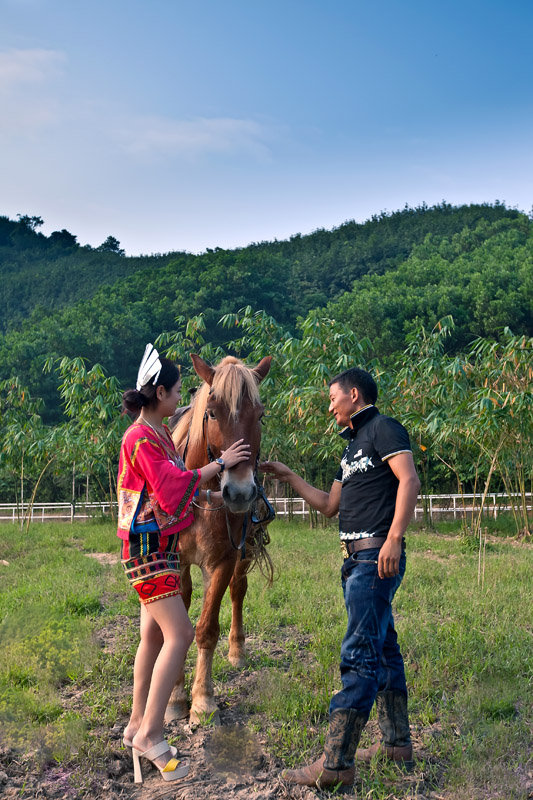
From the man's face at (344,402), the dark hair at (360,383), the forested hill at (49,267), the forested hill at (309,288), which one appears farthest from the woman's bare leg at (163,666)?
the forested hill at (49,267)

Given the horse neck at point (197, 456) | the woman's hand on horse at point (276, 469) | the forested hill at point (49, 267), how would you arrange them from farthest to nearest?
the forested hill at point (49, 267) → the horse neck at point (197, 456) → the woman's hand on horse at point (276, 469)

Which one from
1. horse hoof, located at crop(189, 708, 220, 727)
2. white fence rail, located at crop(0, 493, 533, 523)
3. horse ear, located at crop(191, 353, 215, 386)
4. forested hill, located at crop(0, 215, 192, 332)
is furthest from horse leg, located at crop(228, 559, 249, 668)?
forested hill, located at crop(0, 215, 192, 332)

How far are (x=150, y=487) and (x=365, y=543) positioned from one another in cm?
109

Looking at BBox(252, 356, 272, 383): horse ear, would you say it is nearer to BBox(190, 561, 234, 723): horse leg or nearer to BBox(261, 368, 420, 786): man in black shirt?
BBox(261, 368, 420, 786): man in black shirt

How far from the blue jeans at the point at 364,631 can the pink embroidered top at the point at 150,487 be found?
89 centimetres

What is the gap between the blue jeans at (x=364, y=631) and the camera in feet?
9.29

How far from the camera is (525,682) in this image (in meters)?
4.12

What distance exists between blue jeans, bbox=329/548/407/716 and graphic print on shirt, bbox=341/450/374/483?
395mm

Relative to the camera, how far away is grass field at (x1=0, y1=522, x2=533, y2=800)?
10.6ft

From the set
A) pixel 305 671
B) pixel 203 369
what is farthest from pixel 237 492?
pixel 305 671

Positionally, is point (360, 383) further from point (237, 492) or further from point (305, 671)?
point (305, 671)

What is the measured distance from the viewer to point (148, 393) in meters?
3.22

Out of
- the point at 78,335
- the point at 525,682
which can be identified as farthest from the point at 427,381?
the point at 78,335

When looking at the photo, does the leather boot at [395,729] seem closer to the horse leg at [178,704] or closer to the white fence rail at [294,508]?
the horse leg at [178,704]
